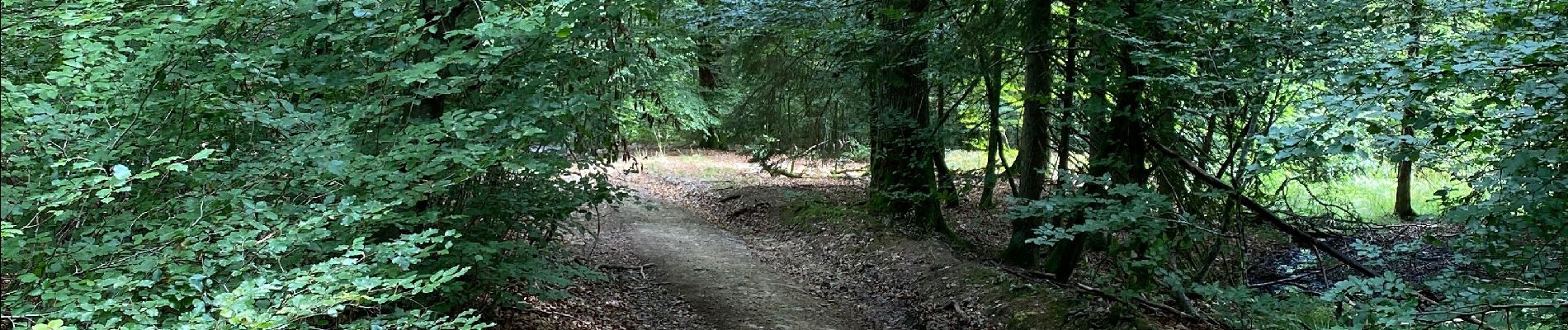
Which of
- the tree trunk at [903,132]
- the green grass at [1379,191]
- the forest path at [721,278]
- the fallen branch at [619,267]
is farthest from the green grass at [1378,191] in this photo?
the fallen branch at [619,267]

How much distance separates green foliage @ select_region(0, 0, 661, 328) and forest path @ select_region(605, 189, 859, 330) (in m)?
2.84

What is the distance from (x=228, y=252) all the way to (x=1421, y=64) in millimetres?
5252

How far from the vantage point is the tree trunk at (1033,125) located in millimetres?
8312

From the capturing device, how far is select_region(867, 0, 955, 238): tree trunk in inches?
446

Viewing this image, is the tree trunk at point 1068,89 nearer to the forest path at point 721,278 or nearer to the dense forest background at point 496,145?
the dense forest background at point 496,145

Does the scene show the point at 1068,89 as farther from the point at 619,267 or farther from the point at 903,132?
the point at 619,267

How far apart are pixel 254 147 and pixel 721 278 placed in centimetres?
666

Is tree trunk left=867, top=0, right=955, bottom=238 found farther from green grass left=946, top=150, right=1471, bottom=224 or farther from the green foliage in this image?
the green foliage

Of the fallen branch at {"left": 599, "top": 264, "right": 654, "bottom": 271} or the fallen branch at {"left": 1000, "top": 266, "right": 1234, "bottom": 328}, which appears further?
the fallen branch at {"left": 599, "top": 264, "right": 654, "bottom": 271}

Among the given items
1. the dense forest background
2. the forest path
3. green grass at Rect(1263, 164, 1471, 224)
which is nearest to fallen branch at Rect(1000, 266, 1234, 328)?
the dense forest background

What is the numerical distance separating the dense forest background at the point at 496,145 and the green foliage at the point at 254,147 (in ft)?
0.08

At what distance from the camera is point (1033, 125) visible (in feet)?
32.3

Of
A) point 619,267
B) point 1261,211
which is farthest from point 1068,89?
point 619,267

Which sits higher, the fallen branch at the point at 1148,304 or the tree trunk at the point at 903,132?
the tree trunk at the point at 903,132
